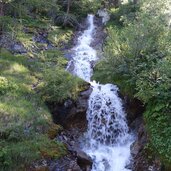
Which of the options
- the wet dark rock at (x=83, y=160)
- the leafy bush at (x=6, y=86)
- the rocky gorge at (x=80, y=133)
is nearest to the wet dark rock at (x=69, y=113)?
the rocky gorge at (x=80, y=133)

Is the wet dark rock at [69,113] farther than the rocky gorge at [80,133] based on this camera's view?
Yes

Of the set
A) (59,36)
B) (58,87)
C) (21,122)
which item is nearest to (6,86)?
(58,87)

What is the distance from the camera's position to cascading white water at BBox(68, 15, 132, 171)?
14.1 m

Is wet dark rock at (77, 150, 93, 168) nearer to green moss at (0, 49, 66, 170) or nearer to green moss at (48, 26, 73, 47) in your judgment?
green moss at (0, 49, 66, 170)

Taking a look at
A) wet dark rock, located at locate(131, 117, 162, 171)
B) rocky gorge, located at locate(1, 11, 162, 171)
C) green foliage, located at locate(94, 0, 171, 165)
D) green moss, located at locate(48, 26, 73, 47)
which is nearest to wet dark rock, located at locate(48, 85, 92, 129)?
rocky gorge, located at locate(1, 11, 162, 171)

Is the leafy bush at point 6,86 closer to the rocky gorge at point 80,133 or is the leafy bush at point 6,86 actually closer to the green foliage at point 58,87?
the green foliage at point 58,87

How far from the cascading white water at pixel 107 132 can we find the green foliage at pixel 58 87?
4.37 ft

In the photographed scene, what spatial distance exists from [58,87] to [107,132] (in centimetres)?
316

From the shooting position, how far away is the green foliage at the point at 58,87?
15.1m

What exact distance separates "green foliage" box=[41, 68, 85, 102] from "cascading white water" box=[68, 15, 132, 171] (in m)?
1.33

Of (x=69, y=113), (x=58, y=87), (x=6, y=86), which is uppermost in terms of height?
(x=58, y=87)

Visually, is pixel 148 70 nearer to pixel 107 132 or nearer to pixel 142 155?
pixel 107 132

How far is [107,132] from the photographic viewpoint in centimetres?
1557

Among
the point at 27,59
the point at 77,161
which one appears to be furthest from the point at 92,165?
the point at 27,59
